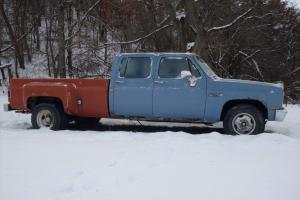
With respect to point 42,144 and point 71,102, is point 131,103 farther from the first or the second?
point 42,144

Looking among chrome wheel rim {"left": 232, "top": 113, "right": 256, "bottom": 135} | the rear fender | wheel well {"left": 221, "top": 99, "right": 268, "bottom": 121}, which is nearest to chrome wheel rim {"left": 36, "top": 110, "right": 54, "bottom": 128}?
the rear fender

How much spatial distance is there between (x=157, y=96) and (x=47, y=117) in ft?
8.98

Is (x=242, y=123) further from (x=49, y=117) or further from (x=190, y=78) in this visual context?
(x=49, y=117)

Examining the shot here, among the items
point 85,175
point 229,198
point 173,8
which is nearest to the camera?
point 229,198

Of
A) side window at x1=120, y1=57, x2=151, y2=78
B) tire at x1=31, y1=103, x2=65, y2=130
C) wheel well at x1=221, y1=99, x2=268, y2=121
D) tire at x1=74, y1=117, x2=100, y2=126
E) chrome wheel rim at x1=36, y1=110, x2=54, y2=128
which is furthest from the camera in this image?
tire at x1=74, y1=117, x2=100, y2=126

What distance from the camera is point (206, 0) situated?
19938 mm

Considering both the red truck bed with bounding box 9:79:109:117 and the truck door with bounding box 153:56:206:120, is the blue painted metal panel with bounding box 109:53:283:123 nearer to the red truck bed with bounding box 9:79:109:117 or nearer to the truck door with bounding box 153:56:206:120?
the truck door with bounding box 153:56:206:120

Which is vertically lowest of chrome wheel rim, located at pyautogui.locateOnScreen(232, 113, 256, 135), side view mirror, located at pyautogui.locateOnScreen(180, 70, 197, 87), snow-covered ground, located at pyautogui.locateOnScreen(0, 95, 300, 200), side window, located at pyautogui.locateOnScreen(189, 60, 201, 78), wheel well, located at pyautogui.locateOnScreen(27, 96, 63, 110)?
snow-covered ground, located at pyautogui.locateOnScreen(0, 95, 300, 200)

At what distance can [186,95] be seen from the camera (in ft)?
30.6

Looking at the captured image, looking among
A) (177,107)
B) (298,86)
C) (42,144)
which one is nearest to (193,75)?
(177,107)

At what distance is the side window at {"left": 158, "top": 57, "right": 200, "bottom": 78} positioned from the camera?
9420 mm

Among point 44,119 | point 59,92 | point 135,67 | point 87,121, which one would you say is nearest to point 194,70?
A: point 135,67

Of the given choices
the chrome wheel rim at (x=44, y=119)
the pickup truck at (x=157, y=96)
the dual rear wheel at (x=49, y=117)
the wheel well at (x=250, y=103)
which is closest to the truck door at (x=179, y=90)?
the pickup truck at (x=157, y=96)

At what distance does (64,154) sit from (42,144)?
97 cm
